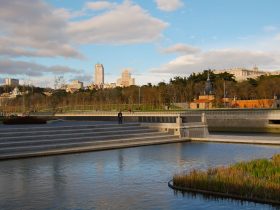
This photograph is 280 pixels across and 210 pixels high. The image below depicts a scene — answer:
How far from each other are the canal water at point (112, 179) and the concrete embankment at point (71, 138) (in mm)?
1169

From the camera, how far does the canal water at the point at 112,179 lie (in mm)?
10398

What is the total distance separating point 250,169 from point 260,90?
7751 centimetres

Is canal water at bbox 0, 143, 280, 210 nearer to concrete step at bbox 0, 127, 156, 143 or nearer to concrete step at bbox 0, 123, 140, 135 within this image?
concrete step at bbox 0, 127, 156, 143

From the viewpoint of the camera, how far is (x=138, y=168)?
15844mm

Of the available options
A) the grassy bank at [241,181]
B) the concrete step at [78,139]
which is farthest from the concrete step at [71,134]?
the grassy bank at [241,181]

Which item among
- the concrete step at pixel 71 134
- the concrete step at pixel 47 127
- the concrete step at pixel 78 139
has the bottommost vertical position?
the concrete step at pixel 78 139

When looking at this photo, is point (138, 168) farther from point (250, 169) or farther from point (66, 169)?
point (250, 169)

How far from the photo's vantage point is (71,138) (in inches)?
902

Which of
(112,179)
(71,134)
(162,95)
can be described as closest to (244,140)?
(71,134)

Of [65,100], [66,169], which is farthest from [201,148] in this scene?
[65,100]

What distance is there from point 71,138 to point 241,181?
1340 centimetres

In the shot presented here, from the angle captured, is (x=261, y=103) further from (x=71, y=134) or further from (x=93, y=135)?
(x=71, y=134)

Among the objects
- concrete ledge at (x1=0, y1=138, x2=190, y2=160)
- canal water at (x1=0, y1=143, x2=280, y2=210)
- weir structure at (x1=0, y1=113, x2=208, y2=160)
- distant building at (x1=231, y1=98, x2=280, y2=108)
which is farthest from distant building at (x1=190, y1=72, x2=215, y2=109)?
canal water at (x1=0, y1=143, x2=280, y2=210)

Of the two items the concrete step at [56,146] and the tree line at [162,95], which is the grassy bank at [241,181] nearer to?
the concrete step at [56,146]
